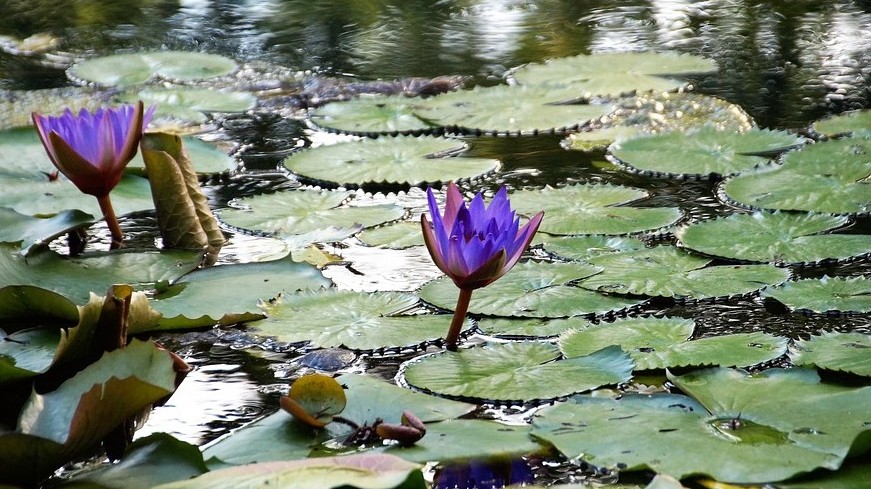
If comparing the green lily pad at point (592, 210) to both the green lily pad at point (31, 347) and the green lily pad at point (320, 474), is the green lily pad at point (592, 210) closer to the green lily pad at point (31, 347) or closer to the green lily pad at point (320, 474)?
the green lily pad at point (31, 347)

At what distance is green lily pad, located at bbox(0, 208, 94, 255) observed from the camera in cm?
189

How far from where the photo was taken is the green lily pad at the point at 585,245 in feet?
6.55

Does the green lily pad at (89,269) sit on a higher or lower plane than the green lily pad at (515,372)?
higher

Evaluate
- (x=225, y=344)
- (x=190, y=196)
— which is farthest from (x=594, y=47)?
(x=225, y=344)

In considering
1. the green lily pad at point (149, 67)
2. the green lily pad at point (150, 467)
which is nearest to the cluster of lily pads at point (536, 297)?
the green lily pad at point (150, 467)

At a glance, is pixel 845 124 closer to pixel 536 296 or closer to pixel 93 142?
pixel 536 296

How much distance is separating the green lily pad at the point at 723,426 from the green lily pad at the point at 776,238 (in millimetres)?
551

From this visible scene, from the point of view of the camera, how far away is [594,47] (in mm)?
3920

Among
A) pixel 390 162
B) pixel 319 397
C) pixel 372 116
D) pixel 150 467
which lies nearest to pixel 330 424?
pixel 319 397

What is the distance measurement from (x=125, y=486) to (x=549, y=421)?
20.1 inches

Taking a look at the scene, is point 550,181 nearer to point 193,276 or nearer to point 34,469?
point 193,276

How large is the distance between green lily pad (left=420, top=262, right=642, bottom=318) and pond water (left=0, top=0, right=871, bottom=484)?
0.10 meters

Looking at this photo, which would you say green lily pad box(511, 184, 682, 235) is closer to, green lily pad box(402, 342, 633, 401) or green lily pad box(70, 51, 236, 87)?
green lily pad box(402, 342, 633, 401)

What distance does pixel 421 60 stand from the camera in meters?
3.84
